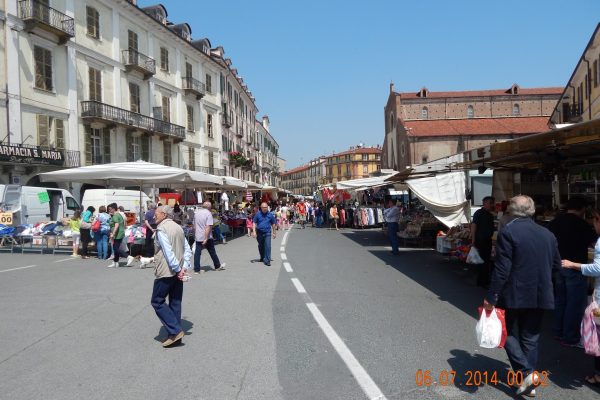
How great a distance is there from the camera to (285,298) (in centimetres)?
791

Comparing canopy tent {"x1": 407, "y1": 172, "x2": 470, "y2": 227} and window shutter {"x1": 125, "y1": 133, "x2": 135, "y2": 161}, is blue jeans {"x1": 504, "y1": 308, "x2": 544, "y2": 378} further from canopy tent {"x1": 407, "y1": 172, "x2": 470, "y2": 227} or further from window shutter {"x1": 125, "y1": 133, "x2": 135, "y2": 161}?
window shutter {"x1": 125, "y1": 133, "x2": 135, "y2": 161}

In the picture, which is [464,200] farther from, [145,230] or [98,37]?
[98,37]

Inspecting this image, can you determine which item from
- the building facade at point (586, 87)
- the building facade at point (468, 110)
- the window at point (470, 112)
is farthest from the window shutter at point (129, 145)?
the window at point (470, 112)

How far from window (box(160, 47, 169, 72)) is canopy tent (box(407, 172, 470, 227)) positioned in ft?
80.4

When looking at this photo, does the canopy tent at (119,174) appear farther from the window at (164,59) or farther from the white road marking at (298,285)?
the window at (164,59)

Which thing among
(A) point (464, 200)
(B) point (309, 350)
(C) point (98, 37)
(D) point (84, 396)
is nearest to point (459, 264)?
(A) point (464, 200)

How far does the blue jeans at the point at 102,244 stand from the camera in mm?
13422

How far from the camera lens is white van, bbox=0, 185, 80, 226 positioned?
16.0m

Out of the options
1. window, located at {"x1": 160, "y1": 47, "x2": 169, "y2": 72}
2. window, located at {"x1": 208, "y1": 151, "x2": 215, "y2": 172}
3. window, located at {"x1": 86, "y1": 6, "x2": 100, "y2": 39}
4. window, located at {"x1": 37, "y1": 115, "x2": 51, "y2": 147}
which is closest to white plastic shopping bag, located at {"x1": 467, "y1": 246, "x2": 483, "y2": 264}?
window, located at {"x1": 37, "y1": 115, "x2": 51, "y2": 147}

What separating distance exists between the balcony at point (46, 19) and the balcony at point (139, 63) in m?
4.88

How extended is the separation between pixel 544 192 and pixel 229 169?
3671cm

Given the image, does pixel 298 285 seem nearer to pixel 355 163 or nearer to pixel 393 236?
pixel 393 236

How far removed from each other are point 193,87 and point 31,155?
17445 millimetres

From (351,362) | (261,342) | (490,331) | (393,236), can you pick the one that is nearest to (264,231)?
(393,236)
